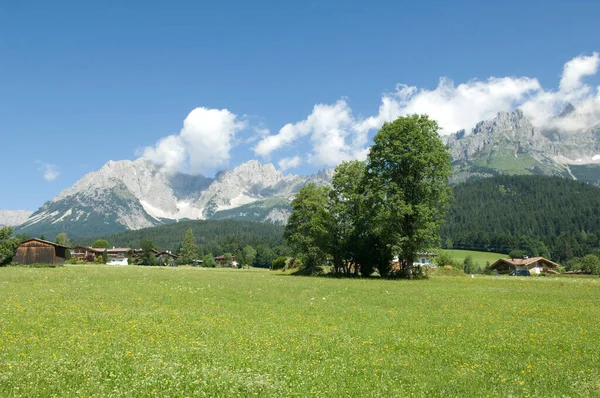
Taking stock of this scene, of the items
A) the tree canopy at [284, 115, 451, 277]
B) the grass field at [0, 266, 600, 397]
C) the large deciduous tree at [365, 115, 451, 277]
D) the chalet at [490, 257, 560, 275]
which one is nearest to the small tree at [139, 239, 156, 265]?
the tree canopy at [284, 115, 451, 277]

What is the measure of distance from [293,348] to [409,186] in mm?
42685

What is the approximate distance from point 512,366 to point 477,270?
15253 centimetres

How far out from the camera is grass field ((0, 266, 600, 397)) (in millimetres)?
11594

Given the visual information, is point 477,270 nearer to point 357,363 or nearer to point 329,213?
point 329,213

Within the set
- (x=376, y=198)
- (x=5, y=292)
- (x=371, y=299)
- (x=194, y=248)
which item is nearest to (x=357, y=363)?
(x=371, y=299)

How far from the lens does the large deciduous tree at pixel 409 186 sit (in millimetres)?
52125

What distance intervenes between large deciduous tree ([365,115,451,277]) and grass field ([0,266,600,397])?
24.6m

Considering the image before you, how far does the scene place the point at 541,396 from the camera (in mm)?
11141

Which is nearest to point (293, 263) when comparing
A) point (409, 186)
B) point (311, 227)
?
point (311, 227)

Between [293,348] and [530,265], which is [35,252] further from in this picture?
[530,265]

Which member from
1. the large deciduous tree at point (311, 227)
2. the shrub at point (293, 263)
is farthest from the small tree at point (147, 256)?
the large deciduous tree at point (311, 227)

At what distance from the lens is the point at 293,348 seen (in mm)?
15672

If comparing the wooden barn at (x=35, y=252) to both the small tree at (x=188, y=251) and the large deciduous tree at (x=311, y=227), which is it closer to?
the large deciduous tree at (x=311, y=227)

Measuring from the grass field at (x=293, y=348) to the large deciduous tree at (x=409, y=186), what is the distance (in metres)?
24.6
